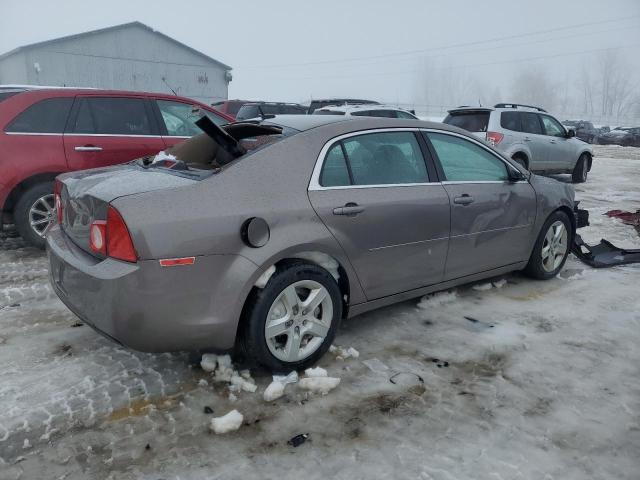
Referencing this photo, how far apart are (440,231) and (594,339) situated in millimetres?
1367

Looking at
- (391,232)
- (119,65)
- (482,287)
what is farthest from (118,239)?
(119,65)

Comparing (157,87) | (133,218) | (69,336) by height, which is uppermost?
(157,87)

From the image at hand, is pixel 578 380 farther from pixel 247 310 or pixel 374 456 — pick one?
pixel 247 310

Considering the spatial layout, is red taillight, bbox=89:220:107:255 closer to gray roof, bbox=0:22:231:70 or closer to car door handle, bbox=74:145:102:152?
car door handle, bbox=74:145:102:152

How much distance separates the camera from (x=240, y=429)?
8.66ft

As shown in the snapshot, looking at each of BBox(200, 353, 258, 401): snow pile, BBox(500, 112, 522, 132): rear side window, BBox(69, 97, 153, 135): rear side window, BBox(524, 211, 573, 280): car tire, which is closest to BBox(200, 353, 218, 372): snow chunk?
BBox(200, 353, 258, 401): snow pile

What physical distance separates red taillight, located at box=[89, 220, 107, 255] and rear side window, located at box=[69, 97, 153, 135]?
131 inches

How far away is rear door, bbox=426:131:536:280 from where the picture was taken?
3.97 metres

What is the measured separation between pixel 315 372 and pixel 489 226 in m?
1.99

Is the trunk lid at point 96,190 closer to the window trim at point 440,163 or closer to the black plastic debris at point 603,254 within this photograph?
the window trim at point 440,163

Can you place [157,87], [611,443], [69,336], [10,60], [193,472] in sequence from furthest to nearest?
1. [157,87]
2. [10,60]
3. [69,336]
4. [611,443]
5. [193,472]

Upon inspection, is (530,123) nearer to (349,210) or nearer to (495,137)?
(495,137)

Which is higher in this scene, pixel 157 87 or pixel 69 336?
pixel 157 87

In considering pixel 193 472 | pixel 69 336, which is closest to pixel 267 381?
pixel 193 472
